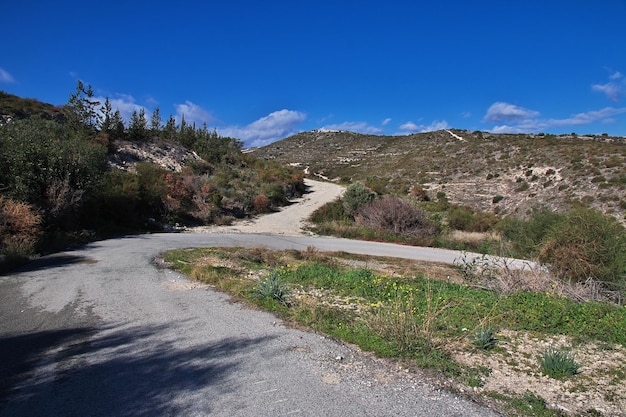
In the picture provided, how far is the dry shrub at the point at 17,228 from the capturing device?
12.0 meters

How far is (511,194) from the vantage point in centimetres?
3881

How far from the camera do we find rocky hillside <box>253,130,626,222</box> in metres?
34.2

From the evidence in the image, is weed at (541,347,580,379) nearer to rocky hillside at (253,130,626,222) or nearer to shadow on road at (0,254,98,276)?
shadow on road at (0,254,98,276)

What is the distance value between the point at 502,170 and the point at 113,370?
48.1 m

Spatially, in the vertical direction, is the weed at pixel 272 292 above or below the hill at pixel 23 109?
below

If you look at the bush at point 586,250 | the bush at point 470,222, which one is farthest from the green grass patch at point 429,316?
the bush at point 470,222

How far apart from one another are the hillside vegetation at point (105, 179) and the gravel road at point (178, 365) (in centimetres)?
586

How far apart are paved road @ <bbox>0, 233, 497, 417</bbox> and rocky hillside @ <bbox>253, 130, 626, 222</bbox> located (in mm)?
30638

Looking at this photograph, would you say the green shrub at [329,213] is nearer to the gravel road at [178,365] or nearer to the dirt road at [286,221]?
the dirt road at [286,221]

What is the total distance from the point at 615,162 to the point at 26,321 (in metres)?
45.2

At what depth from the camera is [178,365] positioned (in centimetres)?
472

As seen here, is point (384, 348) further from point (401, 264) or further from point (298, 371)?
point (401, 264)

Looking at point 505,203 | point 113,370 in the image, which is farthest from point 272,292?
point 505,203

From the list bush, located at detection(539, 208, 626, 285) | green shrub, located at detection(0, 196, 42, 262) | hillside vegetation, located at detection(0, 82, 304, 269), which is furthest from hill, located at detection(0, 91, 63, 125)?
bush, located at detection(539, 208, 626, 285)
